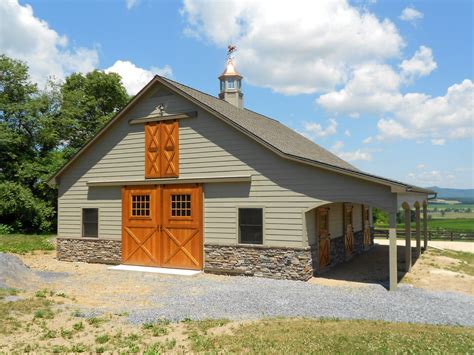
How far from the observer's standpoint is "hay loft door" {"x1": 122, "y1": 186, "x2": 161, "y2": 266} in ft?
53.1

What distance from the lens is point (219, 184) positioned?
15.1 m

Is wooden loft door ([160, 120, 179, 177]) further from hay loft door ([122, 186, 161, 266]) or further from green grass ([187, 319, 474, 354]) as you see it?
green grass ([187, 319, 474, 354])

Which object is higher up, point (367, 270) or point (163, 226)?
point (163, 226)

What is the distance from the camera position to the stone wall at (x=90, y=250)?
17.1m

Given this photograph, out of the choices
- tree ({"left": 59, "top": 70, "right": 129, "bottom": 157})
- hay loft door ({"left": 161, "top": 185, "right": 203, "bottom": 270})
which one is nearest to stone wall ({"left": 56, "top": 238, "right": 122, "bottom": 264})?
hay loft door ({"left": 161, "top": 185, "right": 203, "bottom": 270})

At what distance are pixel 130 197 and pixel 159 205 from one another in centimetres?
150

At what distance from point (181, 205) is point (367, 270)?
7.41 m

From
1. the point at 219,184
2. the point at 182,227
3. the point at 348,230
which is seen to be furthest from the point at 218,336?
the point at 348,230

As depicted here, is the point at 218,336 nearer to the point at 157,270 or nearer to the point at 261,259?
the point at 261,259

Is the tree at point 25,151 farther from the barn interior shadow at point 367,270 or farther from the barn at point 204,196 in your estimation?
the barn interior shadow at point 367,270

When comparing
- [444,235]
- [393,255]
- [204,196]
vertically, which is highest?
[204,196]

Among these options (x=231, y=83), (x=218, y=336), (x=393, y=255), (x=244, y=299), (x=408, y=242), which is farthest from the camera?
(x=231, y=83)

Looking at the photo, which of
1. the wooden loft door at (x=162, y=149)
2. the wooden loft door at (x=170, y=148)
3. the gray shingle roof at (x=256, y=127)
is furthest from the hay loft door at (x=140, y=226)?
the gray shingle roof at (x=256, y=127)

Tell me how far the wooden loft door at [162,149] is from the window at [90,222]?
333 cm
